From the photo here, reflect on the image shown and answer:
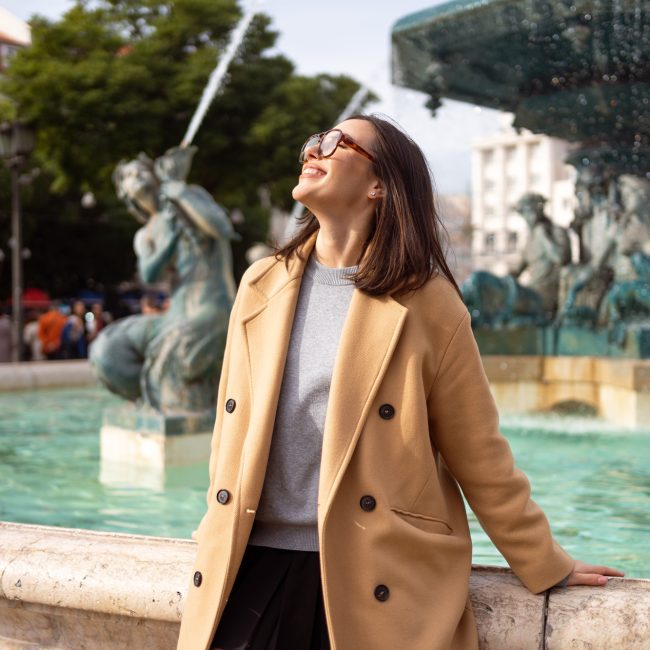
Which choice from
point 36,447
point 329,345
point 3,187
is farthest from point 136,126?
point 329,345

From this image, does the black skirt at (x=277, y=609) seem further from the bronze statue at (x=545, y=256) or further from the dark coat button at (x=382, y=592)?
the bronze statue at (x=545, y=256)

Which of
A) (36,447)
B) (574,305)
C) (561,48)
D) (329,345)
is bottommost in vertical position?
(36,447)

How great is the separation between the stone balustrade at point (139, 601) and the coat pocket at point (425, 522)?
25cm

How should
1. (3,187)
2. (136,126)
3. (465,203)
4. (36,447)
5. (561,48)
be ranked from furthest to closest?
(3,187) < (136,126) < (465,203) < (561,48) < (36,447)

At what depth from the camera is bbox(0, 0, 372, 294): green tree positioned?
26.0m

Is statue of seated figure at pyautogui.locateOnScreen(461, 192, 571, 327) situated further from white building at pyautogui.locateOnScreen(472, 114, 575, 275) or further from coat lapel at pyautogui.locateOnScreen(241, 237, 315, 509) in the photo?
coat lapel at pyautogui.locateOnScreen(241, 237, 315, 509)

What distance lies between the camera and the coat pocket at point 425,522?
6.44 ft

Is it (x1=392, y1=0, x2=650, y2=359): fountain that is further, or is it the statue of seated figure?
the statue of seated figure

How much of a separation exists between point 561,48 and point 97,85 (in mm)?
19452

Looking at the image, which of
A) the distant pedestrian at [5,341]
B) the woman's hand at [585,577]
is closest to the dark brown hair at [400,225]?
the woman's hand at [585,577]

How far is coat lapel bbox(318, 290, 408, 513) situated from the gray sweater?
0.07m

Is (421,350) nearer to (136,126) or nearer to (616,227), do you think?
(616,227)

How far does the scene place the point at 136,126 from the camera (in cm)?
2627

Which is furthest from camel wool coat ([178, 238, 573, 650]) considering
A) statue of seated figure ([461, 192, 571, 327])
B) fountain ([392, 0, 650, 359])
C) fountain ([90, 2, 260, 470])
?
statue of seated figure ([461, 192, 571, 327])
